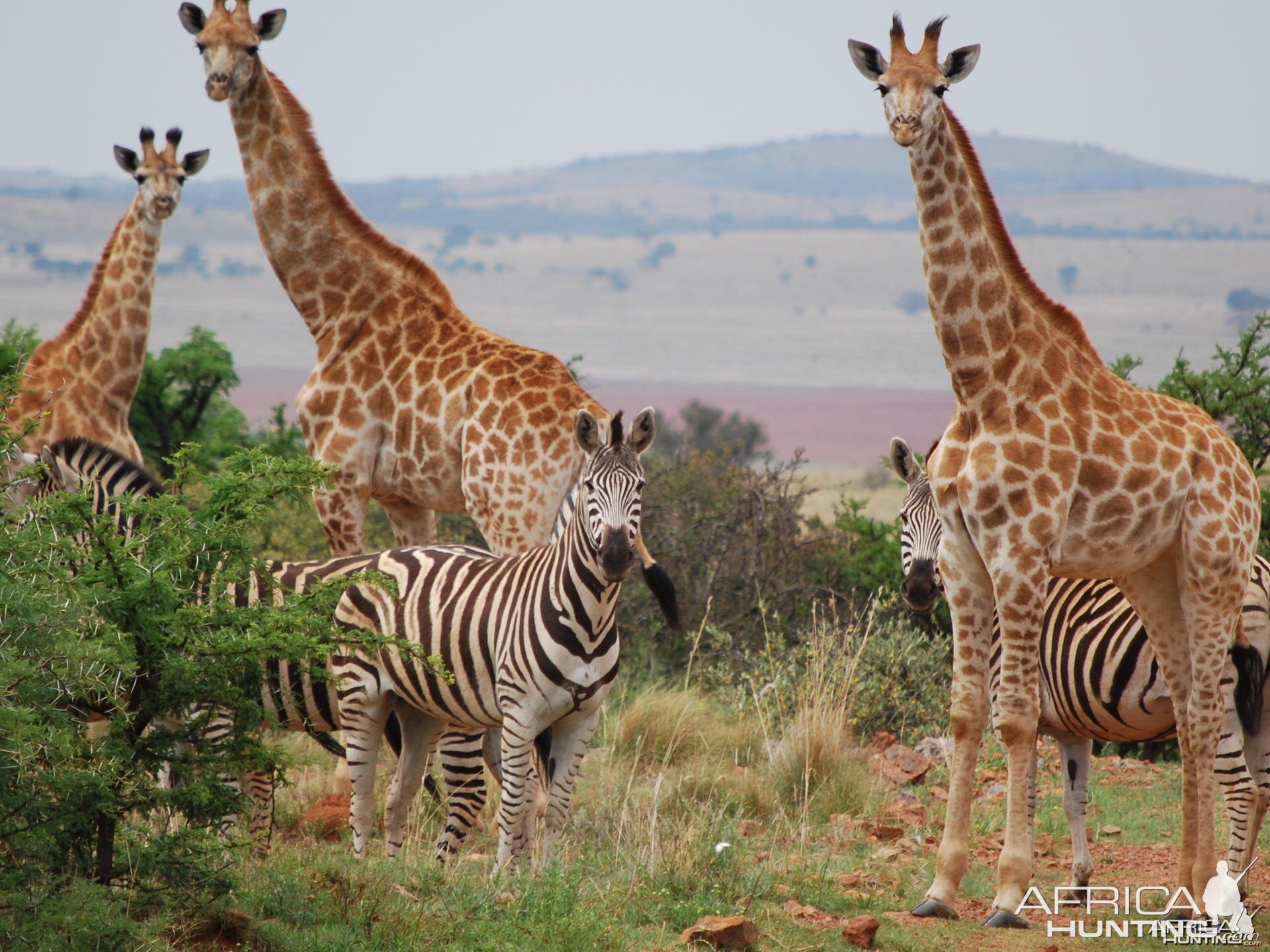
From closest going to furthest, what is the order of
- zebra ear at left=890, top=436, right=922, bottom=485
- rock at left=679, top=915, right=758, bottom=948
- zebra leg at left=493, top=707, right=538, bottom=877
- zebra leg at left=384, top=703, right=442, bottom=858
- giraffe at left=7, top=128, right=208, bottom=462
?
rock at left=679, top=915, right=758, bottom=948 < zebra leg at left=493, top=707, right=538, bottom=877 < zebra leg at left=384, top=703, right=442, bottom=858 < zebra ear at left=890, top=436, right=922, bottom=485 < giraffe at left=7, top=128, right=208, bottom=462

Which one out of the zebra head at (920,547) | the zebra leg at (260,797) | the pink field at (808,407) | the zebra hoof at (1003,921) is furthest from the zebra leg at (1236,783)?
the pink field at (808,407)

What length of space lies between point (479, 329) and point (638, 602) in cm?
418

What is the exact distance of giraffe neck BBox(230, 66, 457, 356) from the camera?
8.25m

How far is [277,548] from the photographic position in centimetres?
1293

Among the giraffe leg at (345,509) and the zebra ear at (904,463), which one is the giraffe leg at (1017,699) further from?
the giraffe leg at (345,509)

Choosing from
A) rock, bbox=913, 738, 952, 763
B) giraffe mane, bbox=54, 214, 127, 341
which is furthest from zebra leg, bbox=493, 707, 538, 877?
giraffe mane, bbox=54, 214, 127, 341

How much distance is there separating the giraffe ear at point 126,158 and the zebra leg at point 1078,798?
294 inches

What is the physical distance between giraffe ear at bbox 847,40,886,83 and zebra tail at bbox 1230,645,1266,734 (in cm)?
297

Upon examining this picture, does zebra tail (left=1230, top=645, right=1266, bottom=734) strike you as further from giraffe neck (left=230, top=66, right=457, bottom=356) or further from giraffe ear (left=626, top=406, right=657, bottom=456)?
giraffe neck (left=230, top=66, right=457, bottom=356)

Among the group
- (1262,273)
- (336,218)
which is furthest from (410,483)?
(1262,273)

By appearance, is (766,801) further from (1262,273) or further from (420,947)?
(1262,273)

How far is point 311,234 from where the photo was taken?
8.30 meters

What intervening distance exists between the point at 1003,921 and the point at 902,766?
307 cm

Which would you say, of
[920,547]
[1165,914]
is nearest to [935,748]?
[920,547]
